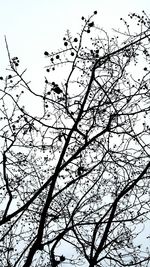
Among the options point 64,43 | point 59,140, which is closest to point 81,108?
point 59,140

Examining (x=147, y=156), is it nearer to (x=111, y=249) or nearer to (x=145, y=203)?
(x=145, y=203)

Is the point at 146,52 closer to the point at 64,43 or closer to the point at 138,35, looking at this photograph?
the point at 138,35

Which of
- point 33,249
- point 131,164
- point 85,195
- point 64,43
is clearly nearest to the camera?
point 33,249

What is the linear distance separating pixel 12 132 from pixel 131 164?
8.44 feet

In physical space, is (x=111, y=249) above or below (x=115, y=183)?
below

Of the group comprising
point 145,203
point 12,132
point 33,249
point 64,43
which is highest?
point 64,43

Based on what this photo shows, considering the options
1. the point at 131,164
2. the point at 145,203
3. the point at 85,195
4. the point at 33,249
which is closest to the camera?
the point at 33,249

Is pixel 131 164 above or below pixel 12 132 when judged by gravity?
below

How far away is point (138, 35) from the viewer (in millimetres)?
5754

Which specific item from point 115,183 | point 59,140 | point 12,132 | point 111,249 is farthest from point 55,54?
point 111,249

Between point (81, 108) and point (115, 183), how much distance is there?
2.15 metres

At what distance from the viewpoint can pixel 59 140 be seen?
6602mm

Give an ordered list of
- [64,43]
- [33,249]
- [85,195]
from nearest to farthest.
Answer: [33,249]
[64,43]
[85,195]

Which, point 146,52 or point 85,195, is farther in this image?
point 85,195
